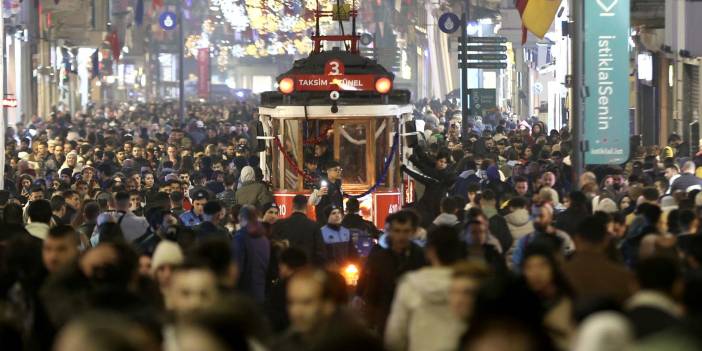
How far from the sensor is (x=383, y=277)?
41.1 ft

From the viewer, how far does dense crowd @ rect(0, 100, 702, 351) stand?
22.6ft

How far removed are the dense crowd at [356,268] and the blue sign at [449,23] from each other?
1836 cm

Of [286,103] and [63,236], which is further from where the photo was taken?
[286,103]

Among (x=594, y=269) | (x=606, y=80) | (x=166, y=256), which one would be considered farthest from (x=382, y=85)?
(x=594, y=269)

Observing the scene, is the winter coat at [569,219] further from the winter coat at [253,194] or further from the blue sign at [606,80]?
the blue sign at [606,80]

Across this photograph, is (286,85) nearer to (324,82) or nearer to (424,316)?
(324,82)

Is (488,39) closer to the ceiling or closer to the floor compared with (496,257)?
closer to the ceiling

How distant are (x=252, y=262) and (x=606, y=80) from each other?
1083cm

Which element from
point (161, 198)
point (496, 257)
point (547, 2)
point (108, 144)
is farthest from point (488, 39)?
point (496, 257)

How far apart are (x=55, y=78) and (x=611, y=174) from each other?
160 ft

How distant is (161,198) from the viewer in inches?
733

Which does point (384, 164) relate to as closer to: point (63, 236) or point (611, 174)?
point (611, 174)

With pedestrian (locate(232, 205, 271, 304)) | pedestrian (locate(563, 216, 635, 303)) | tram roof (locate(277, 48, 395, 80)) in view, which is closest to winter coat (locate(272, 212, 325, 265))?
pedestrian (locate(232, 205, 271, 304))

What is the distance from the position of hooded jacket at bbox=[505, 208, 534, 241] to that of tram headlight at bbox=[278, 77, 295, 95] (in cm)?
794
